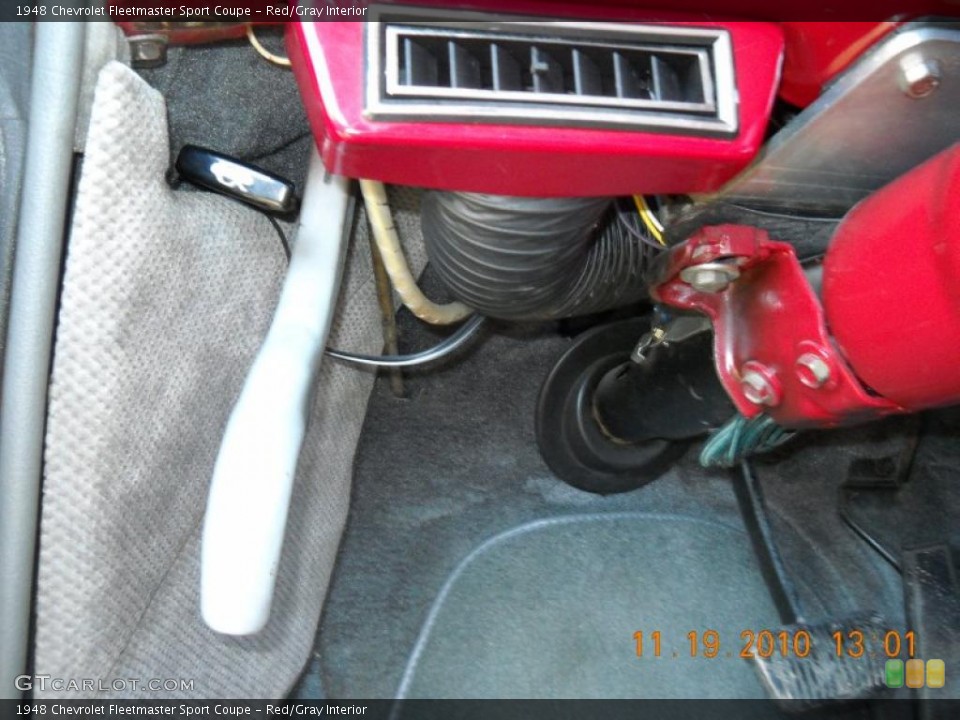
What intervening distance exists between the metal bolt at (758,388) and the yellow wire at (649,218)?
0.15 m

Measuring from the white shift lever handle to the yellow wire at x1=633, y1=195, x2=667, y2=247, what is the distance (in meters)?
0.29

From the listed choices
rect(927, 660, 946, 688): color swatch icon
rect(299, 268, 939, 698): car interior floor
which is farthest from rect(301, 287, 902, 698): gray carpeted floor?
rect(927, 660, 946, 688): color swatch icon

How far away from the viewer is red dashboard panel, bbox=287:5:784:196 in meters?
0.50

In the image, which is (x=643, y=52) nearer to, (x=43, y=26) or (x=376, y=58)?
(x=376, y=58)

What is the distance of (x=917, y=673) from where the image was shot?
964 mm

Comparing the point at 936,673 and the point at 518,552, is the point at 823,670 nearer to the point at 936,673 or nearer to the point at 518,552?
the point at 936,673

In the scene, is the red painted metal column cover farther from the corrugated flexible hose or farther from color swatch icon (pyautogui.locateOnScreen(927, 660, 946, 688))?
color swatch icon (pyautogui.locateOnScreen(927, 660, 946, 688))

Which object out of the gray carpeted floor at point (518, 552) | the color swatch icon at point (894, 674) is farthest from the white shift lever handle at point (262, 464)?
the color swatch icon at point (894, 674)

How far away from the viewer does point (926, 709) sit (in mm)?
952

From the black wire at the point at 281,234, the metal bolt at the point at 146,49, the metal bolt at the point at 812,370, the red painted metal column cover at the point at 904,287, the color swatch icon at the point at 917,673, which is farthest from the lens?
the color swatch icon at the point at 917,673

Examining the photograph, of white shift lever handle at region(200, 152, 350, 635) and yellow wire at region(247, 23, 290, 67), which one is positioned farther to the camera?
yellow wire at region(247, 23, 290, 67)

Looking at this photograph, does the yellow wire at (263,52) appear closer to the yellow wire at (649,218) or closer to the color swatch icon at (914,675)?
the yellow wire at (649,218)

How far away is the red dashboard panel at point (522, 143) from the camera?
1.63ft
